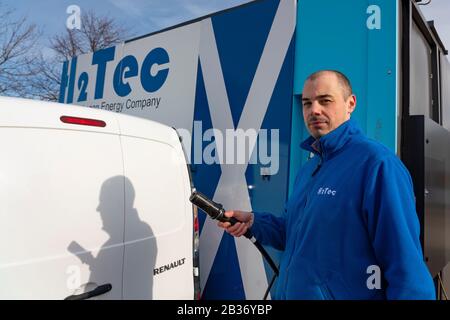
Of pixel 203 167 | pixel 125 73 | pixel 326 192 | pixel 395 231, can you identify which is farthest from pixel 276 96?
pixel 125 73

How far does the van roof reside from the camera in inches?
67.0

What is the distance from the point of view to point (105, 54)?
17.5ft

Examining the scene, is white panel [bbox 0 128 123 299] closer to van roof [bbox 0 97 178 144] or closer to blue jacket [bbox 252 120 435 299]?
van roof [bbox 0 97 178 144]

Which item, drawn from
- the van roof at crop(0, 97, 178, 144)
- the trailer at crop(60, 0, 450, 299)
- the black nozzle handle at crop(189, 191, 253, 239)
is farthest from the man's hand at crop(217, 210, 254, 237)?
the trailer at crop(60, 0, 450, 299)

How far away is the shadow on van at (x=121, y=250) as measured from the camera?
1.92m

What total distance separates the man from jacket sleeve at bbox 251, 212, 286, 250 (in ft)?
0.60

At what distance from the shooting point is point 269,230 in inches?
81.4

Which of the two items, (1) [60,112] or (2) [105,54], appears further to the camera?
(2) [105,54]

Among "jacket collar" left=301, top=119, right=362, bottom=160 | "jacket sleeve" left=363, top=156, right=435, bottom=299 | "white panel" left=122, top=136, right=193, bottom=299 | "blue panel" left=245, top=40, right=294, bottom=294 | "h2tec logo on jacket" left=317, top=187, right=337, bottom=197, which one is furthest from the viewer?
"blue panel" left=245, top=40, right=294, bottom=294

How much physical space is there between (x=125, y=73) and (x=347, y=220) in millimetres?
4080

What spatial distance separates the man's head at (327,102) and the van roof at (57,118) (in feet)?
3.45

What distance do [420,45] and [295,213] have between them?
2410 millimetres

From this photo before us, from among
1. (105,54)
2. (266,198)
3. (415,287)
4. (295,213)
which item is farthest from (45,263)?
(105,54)

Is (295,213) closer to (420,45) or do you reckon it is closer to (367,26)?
(367,26)
